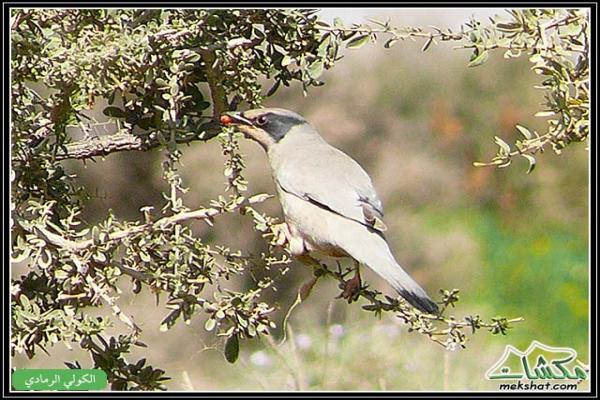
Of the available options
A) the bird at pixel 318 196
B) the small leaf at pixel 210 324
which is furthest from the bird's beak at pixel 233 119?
the small leaf at pixel 210 324

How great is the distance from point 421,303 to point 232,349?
34 centimetres

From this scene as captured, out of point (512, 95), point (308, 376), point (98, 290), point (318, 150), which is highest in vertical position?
point (512, 95)

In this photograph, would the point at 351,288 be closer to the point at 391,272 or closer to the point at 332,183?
the point at 391,272

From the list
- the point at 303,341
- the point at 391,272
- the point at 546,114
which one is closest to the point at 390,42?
the point at 546,114

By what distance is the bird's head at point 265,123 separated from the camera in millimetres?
1606

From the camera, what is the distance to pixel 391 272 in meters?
1.54

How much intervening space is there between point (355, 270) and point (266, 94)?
1.21 feet

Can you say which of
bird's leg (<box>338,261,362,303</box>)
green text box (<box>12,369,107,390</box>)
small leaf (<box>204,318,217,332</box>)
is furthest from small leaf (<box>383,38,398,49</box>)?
green text box (<box>12,369,107,390</box>)

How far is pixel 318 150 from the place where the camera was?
169cm

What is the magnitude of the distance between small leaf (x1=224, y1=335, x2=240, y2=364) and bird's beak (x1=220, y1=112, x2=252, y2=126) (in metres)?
0.38

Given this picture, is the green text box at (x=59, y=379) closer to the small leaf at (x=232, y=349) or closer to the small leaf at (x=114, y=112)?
the small leaf at (x=232, y=349)

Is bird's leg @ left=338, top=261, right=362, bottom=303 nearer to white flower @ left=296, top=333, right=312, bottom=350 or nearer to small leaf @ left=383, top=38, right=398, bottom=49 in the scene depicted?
white flower @ left=296, top=333, right=312, bottom=350
